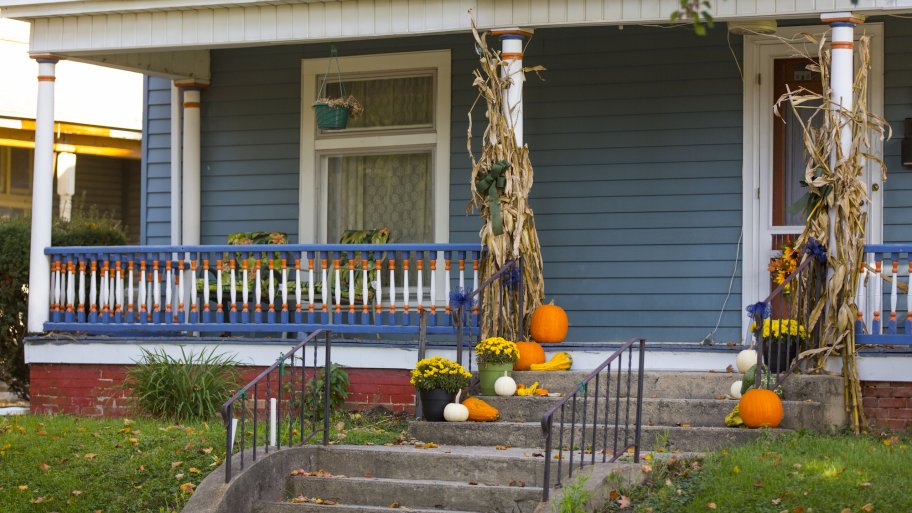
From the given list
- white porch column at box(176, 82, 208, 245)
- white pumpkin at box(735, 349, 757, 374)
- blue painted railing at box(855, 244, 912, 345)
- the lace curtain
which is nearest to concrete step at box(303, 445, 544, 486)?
white pumpkin at box(735, 349, 757, 374)

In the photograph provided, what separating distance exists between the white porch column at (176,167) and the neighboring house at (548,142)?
0.12m

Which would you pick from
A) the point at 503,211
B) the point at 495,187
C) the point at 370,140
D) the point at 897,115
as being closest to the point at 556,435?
the point at 503,211

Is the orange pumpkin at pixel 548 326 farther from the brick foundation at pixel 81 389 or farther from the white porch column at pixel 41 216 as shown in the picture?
the white porch column at pixel 41 216

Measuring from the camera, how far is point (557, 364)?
934 centimetres

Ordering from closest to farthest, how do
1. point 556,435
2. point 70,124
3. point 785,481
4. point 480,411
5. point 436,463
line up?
1. point 785,481
2. point 436,463
3. point 556,435
4. point 480,411
5. point 70,124

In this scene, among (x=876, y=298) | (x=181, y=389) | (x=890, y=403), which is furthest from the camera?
(x=181, y=389)

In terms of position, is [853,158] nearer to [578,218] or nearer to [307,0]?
[578,218]

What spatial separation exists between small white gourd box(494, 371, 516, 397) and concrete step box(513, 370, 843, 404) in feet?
1.04

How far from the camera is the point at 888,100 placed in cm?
1034

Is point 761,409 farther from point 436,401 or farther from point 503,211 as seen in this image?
point 503,211

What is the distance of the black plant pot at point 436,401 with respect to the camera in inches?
339

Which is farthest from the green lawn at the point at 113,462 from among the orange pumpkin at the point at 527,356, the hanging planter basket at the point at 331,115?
the hanging planter basket at the point at 331,115

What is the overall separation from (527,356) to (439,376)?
1.00 m

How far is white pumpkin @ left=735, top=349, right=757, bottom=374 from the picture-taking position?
8828 millimetres
